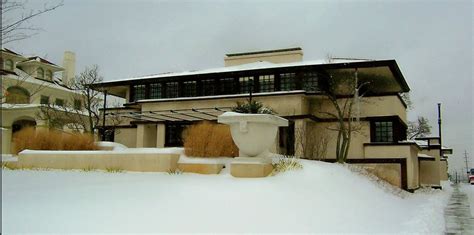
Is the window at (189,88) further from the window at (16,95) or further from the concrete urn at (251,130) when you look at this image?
the concrete urn at (251,130)

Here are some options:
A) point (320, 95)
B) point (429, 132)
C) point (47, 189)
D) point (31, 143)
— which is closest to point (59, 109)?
point (31, 143)

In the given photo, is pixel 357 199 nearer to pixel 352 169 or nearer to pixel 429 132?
pixel 352 169

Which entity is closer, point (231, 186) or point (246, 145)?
point (231, 186)

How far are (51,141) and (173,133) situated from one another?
1095 centimetres

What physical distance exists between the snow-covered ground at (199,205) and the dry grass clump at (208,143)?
150cm

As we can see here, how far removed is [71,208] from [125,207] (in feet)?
3.28

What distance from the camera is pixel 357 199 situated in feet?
37.6

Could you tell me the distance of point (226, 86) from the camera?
2719cm

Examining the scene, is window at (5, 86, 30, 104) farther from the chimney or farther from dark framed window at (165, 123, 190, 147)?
the chimney

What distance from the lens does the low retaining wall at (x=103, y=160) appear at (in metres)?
13.9

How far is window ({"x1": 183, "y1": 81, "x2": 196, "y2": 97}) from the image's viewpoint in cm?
2822

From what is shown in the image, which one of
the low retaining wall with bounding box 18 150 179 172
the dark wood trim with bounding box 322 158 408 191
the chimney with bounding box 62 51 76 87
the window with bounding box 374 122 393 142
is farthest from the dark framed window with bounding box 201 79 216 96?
the chimney with bounding box 62 51 76 87

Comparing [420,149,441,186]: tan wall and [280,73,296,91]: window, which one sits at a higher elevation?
[280,73,296,91]: window

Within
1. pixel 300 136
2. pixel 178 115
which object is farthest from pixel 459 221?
pixel 178 115
